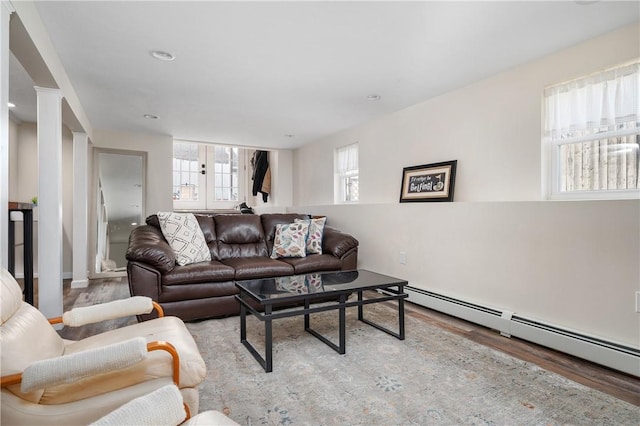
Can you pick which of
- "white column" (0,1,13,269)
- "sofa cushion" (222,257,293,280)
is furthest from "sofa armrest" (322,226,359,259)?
"white column" (0,1,13,269)

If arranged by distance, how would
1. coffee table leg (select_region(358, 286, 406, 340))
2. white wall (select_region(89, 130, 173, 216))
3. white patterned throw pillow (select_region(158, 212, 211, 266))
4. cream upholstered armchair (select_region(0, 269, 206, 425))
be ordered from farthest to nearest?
white wall (select_region(89, 130, 173, 216)) → white patterned throw pillow (select_region(158, 212, 211, 266)) → coffee table leg (select_region(358, 286, 406, 340)) → cream upholstered armchair (select_region(0, 269, 206, 425))

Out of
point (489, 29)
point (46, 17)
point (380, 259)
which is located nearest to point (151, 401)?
point (46, 17)

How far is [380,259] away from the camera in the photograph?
4305mm

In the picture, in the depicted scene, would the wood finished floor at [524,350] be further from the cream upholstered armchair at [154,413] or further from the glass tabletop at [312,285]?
the cream upholstered armchair at [154,413]

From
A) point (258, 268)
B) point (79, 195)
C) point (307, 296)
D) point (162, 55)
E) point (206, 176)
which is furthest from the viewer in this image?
point (206, 176)

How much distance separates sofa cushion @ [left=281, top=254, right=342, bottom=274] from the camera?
11.9 feet

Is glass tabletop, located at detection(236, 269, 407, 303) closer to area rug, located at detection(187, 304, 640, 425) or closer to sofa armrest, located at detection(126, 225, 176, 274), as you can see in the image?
area rug, located at detection(187, 304, 640, 425)

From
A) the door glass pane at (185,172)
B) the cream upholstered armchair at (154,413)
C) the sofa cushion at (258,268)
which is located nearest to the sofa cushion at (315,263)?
the sofa cushion at (258,268)

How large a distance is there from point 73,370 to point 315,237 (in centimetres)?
322

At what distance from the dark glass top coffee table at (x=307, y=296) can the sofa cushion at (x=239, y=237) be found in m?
1.34

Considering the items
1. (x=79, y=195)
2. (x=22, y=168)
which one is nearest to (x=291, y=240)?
(x=79, y=195)

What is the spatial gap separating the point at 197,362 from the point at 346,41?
227 cm

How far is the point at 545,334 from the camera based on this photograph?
250 centimetres

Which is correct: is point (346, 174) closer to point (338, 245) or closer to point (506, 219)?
point (338, 245)
